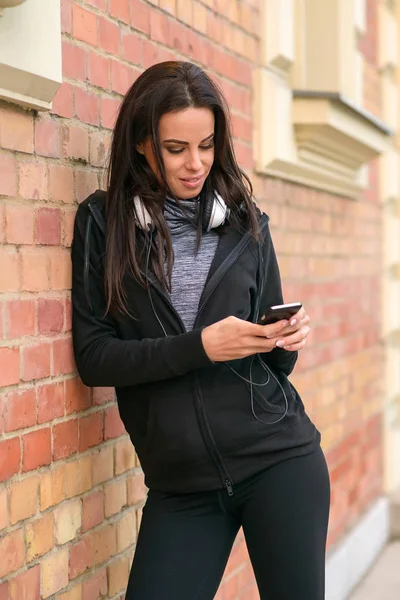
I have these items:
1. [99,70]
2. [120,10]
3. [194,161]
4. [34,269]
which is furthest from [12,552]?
[120,10]

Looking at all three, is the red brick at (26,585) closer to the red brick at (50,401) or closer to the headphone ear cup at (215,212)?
the red brick at (50,401)

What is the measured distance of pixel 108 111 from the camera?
2.91 meters

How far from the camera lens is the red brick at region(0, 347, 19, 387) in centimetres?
237

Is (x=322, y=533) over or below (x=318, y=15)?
below

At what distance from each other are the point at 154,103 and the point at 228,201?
321 millimetres

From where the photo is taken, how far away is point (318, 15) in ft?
16.2

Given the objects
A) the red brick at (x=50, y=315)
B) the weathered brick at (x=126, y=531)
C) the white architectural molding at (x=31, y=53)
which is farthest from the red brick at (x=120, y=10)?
the weathered brick at (x=126, y=531)

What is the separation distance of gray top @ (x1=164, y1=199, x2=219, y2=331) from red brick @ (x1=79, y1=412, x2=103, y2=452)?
430mm

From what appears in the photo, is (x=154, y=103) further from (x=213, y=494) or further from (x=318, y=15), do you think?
(x=318, y=15)

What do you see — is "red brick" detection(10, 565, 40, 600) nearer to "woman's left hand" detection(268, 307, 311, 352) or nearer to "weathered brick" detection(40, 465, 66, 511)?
"weathered brick" detection(40, 465, 66, 511)

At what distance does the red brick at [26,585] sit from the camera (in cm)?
243

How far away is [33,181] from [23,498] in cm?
74

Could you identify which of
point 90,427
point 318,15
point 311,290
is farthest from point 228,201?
point 318,15

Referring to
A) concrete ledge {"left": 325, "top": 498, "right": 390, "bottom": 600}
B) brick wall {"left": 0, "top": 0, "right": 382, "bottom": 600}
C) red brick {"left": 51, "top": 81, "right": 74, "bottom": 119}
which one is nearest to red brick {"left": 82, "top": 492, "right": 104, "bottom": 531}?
brick wall {"left": 0, "top": 0, "right": 382, "bottom": 600}
